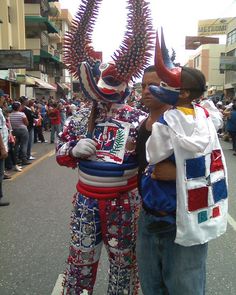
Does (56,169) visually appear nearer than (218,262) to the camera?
No

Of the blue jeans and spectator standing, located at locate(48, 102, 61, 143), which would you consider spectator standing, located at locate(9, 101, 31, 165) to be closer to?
spectator standing, located at locate(48, 102, 61, 143)

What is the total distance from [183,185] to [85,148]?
2.39 ft

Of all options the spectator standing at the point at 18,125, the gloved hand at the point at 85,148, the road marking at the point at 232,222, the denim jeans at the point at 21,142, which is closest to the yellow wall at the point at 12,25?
the denim jeans at the point at 21,142

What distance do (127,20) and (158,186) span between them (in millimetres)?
1013

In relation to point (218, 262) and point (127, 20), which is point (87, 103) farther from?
point (218, 262)

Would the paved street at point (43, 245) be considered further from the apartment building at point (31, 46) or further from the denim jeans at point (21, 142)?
the apartment building at point (31, 46)

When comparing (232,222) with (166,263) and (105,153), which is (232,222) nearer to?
(105,153)

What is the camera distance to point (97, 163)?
7.46 ft

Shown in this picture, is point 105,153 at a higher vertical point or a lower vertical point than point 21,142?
higher

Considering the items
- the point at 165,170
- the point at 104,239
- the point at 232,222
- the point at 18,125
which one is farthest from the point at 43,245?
the point at 18,125

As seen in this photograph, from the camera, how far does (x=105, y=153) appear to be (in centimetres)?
228

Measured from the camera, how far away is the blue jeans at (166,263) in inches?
71.5


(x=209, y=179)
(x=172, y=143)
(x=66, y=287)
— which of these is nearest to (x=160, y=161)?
(x=172, y=143)

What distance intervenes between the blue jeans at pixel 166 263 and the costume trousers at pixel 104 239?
10.9 inches
